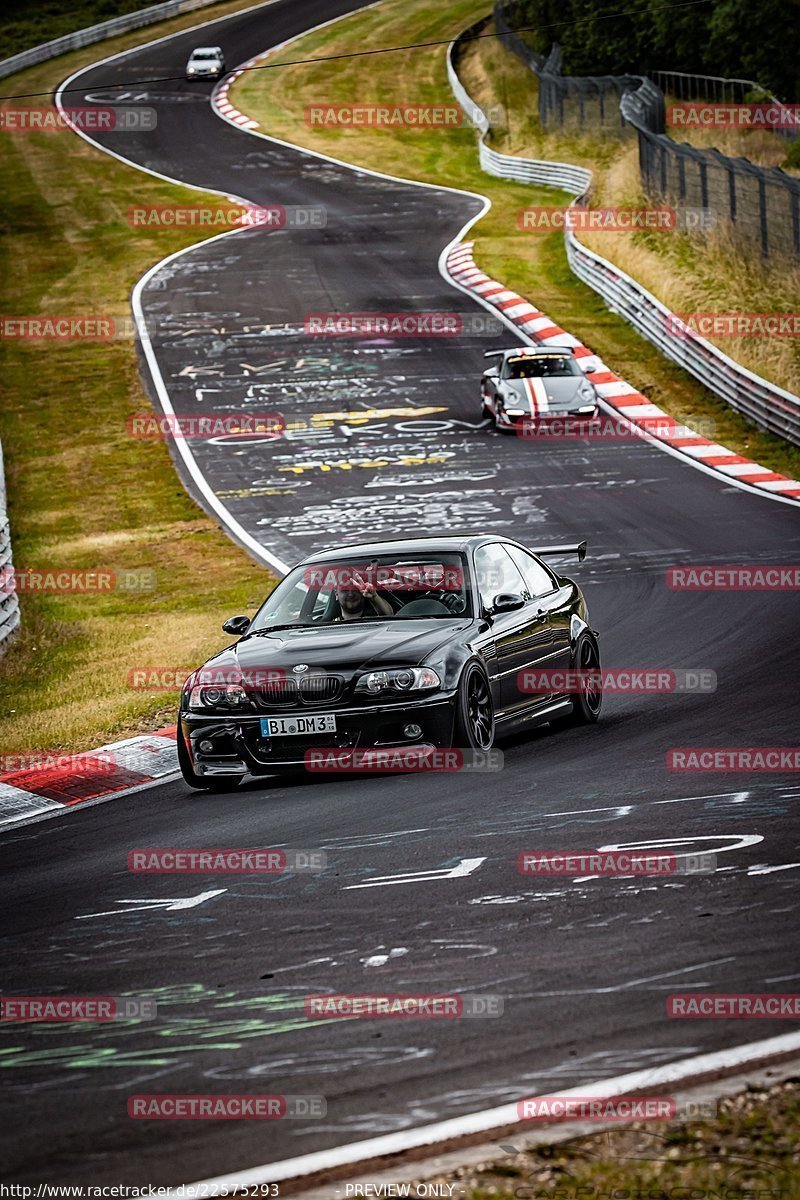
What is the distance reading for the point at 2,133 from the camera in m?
62.3

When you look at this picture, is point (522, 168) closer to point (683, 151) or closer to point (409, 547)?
point (683, 151)

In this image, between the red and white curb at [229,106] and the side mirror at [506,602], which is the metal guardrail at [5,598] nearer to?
the side mirror at [506,602]

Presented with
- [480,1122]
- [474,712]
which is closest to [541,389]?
[474,712]

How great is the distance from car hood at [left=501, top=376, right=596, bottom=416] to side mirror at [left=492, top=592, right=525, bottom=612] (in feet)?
54.0

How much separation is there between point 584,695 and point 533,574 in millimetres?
959

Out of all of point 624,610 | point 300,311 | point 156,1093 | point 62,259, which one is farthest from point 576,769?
point 62,259

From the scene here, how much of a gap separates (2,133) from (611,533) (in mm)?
47886

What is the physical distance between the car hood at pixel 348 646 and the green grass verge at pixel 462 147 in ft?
46.4

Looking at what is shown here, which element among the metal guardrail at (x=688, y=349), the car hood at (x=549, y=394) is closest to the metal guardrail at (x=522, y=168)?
the metal guardrail at (x=688, y=349)

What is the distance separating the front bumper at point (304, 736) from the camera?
10094 mm

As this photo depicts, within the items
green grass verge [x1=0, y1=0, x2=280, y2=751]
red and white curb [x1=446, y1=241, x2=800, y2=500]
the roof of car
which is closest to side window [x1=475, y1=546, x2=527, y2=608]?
the roof of car

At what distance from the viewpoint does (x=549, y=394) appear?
2727 cm

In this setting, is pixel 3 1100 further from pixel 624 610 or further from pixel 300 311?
pixel 300 311

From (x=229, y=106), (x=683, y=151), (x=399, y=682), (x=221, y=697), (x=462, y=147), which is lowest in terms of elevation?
(x=221, y=697)
